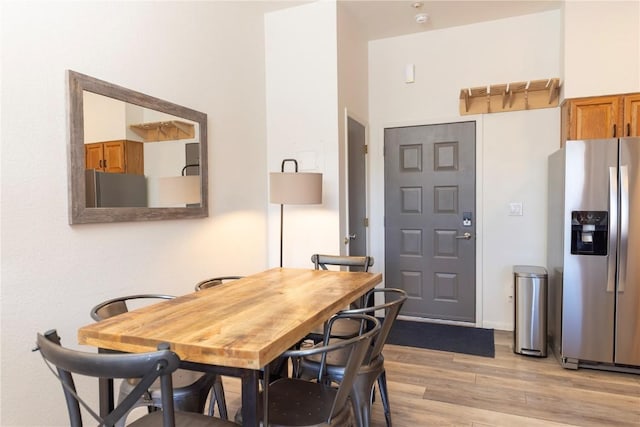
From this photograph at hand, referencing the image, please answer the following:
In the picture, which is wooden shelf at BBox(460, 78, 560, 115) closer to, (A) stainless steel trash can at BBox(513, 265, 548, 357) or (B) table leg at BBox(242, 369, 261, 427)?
(A) stainless steel trash can at BBox(513, 265, 548, 357)

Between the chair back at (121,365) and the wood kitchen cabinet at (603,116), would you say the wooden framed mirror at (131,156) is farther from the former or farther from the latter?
the wood kitchen cabinet at (603,116)

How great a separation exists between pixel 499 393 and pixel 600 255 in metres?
1.23

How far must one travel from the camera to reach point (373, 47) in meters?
4.30

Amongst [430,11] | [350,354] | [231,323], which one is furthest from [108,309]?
[430,11]

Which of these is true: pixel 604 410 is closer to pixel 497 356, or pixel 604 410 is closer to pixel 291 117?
pixel 497 356

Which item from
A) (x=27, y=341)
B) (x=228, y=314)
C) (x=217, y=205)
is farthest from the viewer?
(x=217, y=205)

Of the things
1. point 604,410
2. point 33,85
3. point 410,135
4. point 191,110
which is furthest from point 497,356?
point 33,85

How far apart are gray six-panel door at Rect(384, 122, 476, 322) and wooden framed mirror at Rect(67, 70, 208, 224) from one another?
218 centimetres

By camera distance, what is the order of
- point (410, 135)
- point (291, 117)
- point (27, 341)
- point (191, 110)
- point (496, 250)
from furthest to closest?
point (410, 135)
point (496, 250)
point (291, 117)
point (191, 110)
point (27, 341)

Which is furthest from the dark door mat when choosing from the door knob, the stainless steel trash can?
the door knob

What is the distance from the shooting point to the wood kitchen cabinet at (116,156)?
2036mm

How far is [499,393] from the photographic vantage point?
2596 millimetres

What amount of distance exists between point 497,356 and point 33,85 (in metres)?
3.55

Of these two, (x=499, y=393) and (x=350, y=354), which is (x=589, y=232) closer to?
(x=499, y=393)
